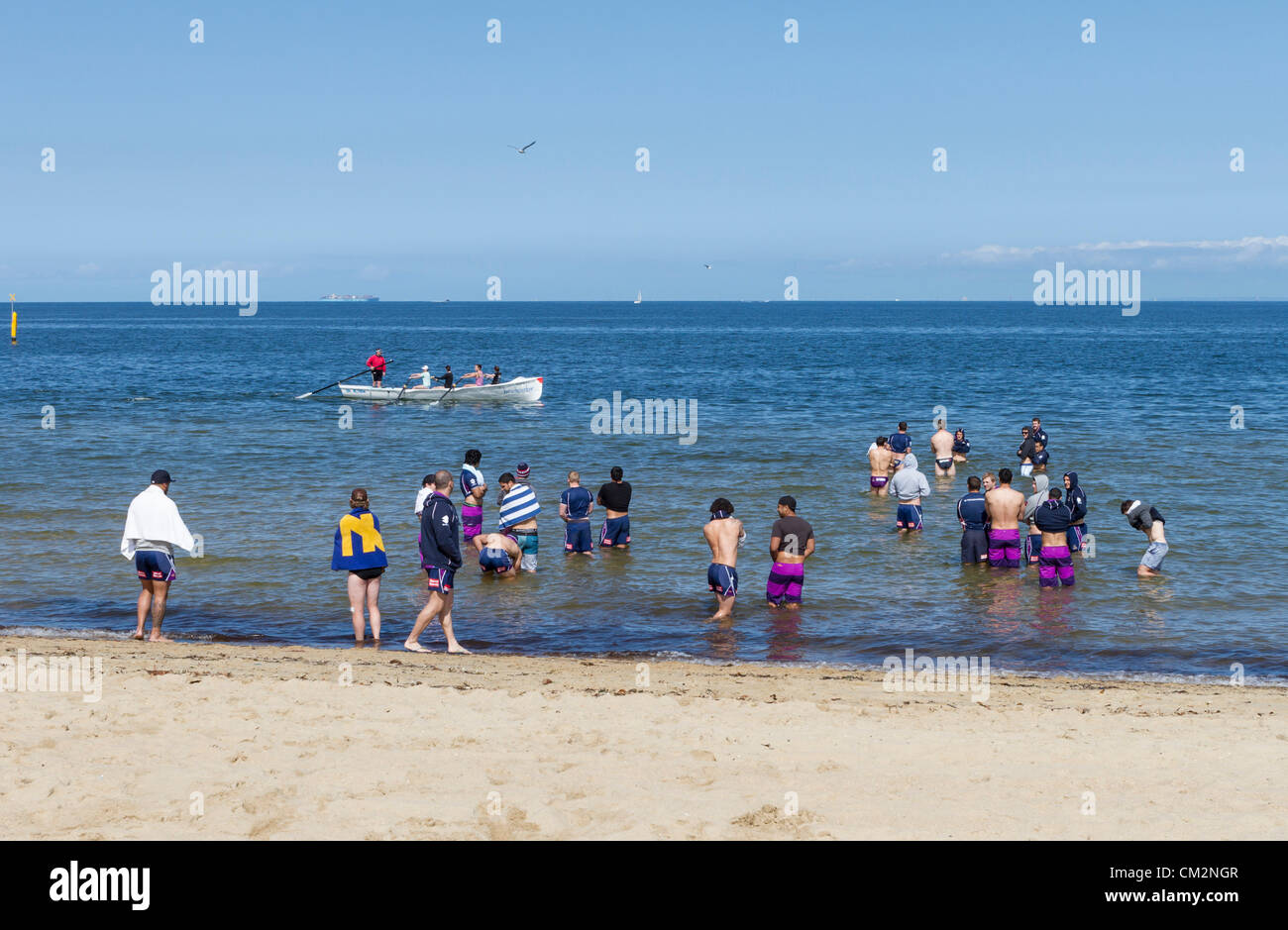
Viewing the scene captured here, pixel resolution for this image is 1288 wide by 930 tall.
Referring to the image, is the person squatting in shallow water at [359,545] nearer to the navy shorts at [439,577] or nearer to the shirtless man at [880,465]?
the navy shorts at [439,577]

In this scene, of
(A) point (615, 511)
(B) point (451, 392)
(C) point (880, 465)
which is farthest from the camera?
(B) point (451, 392)

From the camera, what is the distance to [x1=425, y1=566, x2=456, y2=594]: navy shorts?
11.5m

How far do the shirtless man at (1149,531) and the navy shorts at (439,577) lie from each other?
9.66 meters

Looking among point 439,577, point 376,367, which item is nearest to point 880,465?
point 439,577

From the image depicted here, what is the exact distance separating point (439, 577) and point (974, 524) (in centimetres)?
839

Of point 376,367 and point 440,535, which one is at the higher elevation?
point 376,367

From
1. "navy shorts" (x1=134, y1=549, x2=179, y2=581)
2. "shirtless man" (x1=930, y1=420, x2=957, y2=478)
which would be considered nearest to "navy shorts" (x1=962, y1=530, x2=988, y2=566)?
"shirtless man" (x1=930, y1=420, x2=957, y2=478)

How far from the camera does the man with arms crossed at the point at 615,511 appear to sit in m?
17.3

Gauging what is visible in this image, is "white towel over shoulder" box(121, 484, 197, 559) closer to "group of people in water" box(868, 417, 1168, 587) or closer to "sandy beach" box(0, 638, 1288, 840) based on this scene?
"sandy beach" box(0, 638, 1288, 840)

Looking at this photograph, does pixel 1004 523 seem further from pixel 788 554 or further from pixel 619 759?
pixel 619 759

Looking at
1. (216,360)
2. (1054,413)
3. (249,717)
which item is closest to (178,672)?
(249,717)

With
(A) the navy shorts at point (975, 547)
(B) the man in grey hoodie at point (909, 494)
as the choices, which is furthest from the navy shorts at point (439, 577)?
(B) the man in grey hoodie at point (909, 494)

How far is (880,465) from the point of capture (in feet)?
71.7

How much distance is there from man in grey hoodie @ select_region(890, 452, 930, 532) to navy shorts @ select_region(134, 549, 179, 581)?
11.7m
